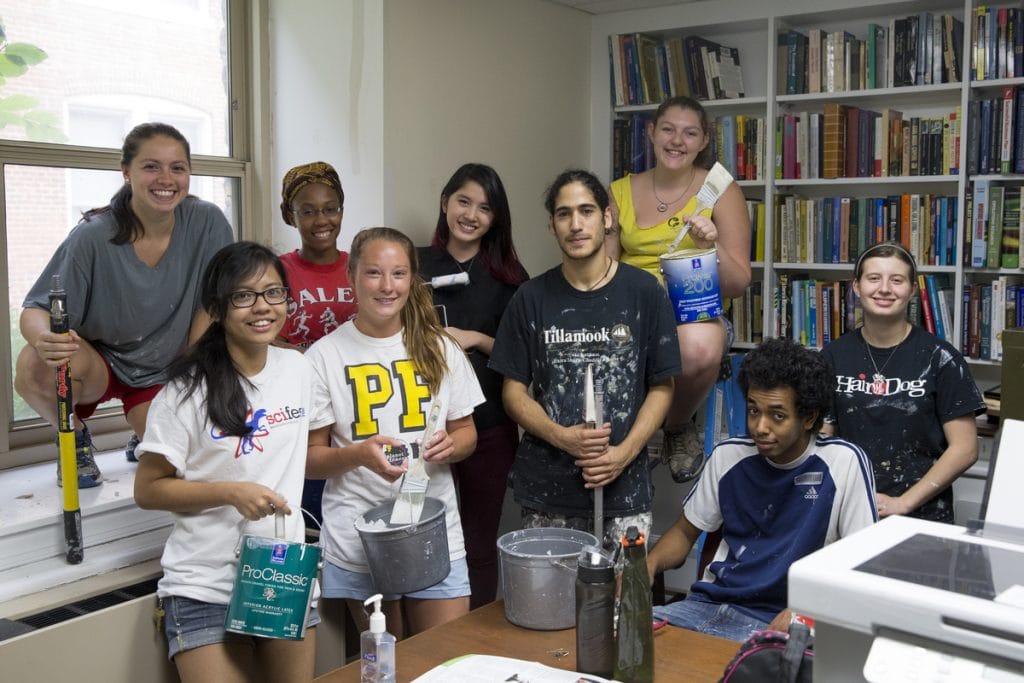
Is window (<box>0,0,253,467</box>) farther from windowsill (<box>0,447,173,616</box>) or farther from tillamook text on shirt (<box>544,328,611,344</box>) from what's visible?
tillamook text on shirt (<box>544,328,611,344</box>)

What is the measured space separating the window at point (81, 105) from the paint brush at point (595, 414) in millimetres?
1605

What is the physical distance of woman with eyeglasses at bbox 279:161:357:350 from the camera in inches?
107

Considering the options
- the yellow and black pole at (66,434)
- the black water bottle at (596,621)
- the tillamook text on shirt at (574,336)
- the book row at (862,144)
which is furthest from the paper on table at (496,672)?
the book row at (862,144)

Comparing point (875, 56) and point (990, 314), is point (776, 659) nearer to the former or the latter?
point (990, 314)

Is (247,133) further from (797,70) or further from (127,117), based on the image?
(797,70)

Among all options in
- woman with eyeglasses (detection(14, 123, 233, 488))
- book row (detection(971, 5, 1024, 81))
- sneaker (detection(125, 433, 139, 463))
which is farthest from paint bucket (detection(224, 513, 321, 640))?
book row (detection(971, 5, 1024, 81))

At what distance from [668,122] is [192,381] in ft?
5.48

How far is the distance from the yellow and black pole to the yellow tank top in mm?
1632

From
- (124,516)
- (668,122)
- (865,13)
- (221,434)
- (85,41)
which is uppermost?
(865,13)

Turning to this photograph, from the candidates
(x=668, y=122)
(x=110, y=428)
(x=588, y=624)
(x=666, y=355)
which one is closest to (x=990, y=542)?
(x=588, y=624)

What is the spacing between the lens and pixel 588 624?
154 centimetres

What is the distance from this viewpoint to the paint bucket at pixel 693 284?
2.63 meters

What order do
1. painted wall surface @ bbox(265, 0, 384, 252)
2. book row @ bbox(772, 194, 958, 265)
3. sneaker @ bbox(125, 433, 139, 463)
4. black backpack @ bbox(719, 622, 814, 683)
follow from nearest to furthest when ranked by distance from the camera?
black backpack @ bbox(719, 622, 814, 683) < sneaker @ bbox(125, 433, 139, 463) < painted wall surface @ bbox(265, 0, 384, 252) < book row @ bbox(772, 194, 958, 265)

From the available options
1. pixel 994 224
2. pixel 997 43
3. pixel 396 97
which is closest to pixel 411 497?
pixel 396 97
